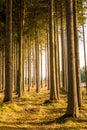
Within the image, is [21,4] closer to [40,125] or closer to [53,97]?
[53,97]

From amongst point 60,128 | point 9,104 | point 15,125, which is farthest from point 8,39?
point 60,128

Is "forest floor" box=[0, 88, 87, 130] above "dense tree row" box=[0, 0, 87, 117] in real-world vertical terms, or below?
below

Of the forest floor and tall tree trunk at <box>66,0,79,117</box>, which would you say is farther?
tall tree trunk at <box>66,0,79,117</box>

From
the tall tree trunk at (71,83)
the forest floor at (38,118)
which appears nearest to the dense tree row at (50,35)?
the tall tree trunk at (71,83)

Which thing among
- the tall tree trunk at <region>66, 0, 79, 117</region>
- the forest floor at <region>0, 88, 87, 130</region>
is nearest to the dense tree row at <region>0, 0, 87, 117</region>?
the tall tree trunk at <region>66, 0, 79, 117</region>

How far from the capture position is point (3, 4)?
22938mm

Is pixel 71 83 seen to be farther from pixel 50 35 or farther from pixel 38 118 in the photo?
pixel 50 35

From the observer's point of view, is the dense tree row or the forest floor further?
the dense tree row

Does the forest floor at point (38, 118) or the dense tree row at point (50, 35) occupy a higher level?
the dense tree row at point (50, 35)

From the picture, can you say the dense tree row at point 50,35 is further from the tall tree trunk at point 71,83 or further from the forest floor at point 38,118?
the forest floor at point 38,118

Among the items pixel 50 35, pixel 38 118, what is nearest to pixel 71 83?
pixel 38 118

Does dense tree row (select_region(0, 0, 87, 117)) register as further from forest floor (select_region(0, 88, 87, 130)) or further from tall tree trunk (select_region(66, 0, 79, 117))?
forest floor (select_region(0, 88, 87, 130))

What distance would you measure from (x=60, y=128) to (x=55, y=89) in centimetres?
662

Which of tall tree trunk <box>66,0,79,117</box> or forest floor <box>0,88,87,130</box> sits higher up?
tall tree trunk <box>66,0,79,117</box>
